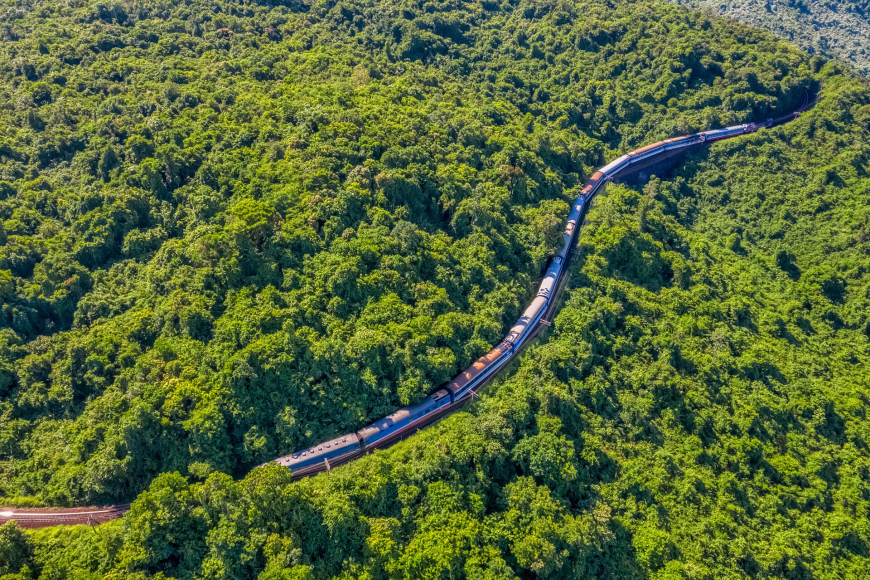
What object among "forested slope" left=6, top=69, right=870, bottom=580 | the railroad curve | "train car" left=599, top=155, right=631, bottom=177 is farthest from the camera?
"train car" left=599, top=155, right=631, bottom=177

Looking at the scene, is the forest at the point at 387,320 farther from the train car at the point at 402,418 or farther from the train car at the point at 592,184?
the train car at the point at 592,184

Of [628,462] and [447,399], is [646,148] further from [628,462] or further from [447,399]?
[447,399]

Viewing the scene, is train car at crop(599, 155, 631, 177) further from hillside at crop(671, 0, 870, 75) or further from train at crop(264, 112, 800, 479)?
hillside at crop(671, 0, 870, 75)

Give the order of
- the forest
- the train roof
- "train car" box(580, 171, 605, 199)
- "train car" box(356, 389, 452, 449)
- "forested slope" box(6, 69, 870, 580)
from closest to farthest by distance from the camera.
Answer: "forested slope" box(6, 69, 870, 580) → the forest → "train car" box(356, 389, 452, 449) → "train car" box(580, 171, 605, 199) → the train roof

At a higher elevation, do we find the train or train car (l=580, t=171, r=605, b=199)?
train car (l=580, t=171, r=605, b=199)

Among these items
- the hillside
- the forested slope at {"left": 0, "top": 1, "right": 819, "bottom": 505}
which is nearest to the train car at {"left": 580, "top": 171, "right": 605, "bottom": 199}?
the forested slope at {"left": 0, "top": 1, "right": 819, "bottom": 505}


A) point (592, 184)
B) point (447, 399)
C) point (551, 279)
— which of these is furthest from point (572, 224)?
point (447, 399)

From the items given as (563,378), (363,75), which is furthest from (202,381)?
(363,75)
